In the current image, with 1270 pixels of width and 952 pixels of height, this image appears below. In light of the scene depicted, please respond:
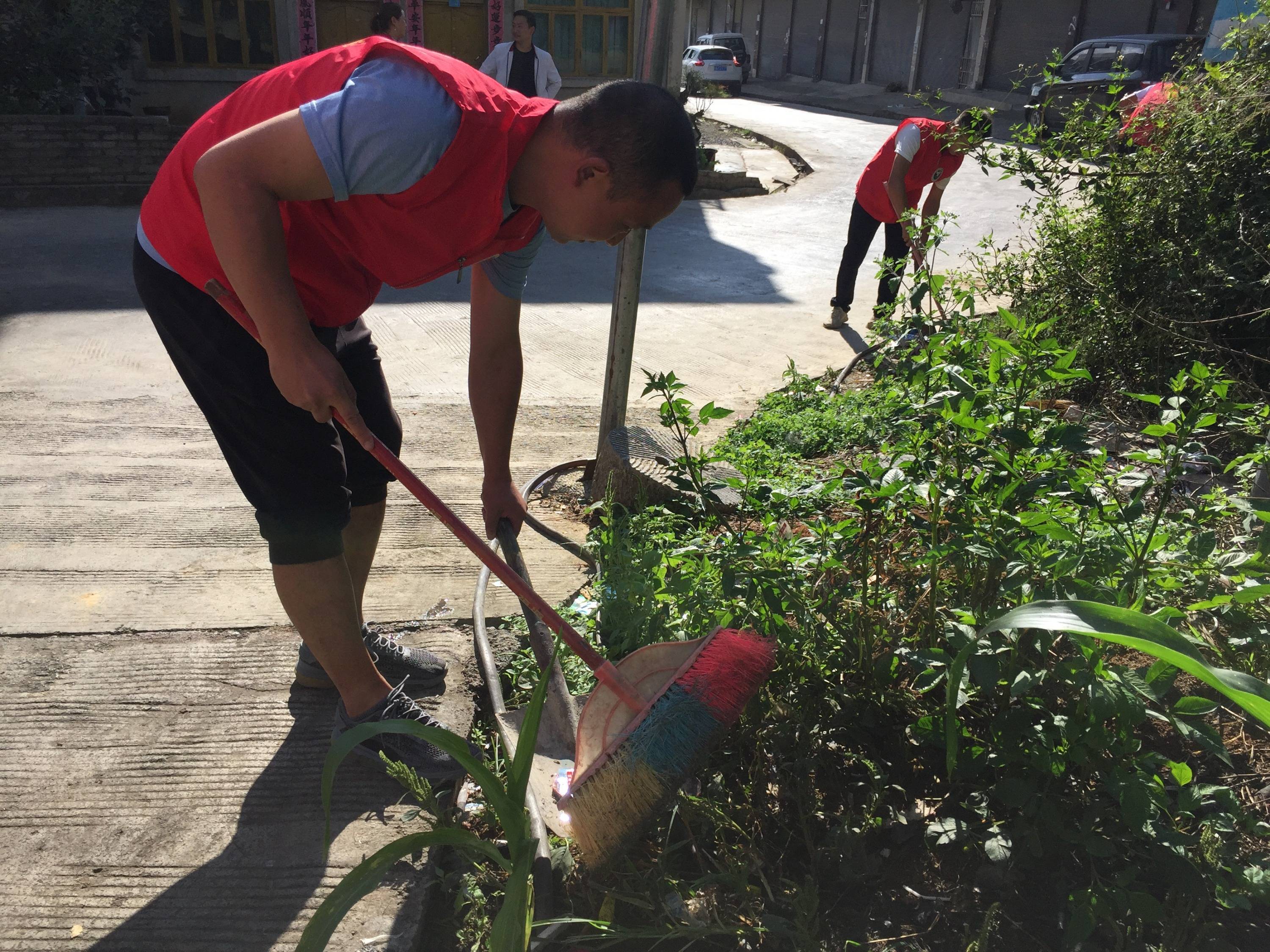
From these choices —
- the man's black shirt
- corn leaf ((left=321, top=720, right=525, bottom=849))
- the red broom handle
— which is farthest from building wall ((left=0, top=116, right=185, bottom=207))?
corn leaf ((left=321, top=720, right=525, bottom=849))

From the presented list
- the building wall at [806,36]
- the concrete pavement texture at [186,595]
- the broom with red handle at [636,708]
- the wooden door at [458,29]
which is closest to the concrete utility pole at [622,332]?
the concrete pavement texture at [186,595]

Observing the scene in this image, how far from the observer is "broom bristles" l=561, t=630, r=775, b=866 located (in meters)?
1.71

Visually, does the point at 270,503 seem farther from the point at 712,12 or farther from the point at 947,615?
the point at 712,12

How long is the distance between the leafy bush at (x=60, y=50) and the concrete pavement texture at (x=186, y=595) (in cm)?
573

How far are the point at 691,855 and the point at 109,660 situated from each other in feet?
5.55

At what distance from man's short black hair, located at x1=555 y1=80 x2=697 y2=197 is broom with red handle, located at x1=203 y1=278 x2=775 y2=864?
74 cm

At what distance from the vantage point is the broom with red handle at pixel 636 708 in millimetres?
1715

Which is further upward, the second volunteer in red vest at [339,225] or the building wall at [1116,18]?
the building wall at [1116,18]

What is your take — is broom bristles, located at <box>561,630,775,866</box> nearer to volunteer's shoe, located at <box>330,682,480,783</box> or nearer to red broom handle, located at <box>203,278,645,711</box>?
red broom handle, located at <box>203,278,645,711</box>

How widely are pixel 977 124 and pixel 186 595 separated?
3583mm

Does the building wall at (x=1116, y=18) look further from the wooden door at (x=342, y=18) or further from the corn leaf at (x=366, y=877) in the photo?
the corn leaf at (x=366, y=877)

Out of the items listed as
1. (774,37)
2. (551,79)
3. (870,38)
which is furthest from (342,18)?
(774,37)

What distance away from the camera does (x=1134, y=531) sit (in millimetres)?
1769

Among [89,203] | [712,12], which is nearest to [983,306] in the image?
[89,203]
